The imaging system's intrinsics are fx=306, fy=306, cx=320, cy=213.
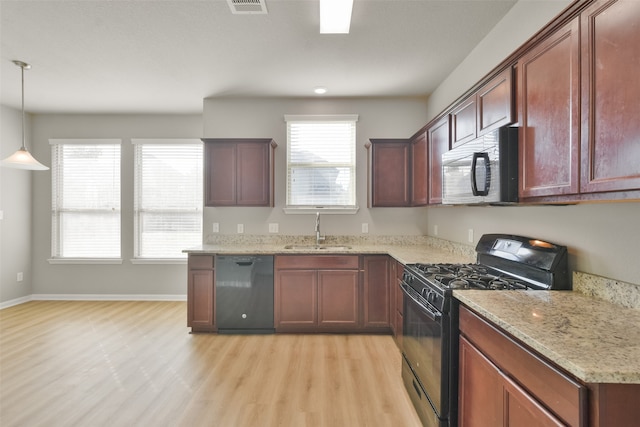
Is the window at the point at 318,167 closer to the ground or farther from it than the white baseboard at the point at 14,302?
farther from it

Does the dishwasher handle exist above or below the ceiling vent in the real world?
below

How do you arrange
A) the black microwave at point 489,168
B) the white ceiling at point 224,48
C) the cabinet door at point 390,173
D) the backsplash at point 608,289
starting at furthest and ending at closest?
the cabinet door at point 390,173 < the white ceiling at point 224,48 < the black microwave at point 489,168 < the backsplash at point 608,289

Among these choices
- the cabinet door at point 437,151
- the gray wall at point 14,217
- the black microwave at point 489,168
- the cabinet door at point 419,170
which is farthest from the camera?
the gray wall at point 14,217

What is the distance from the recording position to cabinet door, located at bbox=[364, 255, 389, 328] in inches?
133

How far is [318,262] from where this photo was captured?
11.1ft

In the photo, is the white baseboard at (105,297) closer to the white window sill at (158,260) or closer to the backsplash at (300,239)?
the white window sill at (158,260)

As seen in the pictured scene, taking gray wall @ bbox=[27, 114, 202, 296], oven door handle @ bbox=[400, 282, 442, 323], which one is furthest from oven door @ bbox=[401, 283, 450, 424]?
gray wall @ bbox=[27, 114, 202, 296]

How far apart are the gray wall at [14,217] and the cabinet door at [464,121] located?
5753mm

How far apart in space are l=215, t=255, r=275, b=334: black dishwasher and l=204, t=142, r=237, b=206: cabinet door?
30.1 inches

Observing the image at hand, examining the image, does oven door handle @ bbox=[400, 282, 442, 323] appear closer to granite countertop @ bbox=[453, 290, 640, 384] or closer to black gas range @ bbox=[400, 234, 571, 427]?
black gas range @ bbox=[400, 234, 571, 427]

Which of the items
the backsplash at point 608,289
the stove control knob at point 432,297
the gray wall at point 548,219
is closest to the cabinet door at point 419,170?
the gray wall at point 548,219

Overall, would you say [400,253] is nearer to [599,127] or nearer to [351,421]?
[351,421]

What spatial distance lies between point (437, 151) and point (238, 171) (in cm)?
223

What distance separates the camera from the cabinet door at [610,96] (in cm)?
103
